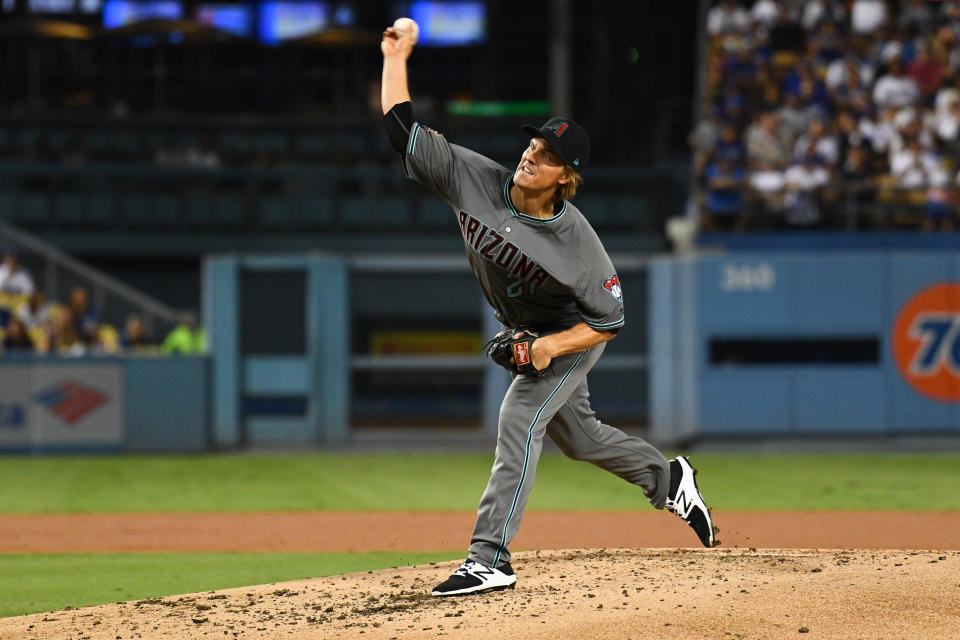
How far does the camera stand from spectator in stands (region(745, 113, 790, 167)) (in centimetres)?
1730

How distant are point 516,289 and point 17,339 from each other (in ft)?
34.1

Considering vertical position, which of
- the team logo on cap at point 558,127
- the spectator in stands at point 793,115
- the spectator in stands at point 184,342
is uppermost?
the spectator in stands at point 793,115

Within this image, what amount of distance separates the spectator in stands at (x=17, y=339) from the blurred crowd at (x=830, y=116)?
819cm

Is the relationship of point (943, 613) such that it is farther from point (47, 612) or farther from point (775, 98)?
point (775, 98)

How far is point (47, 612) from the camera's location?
552 cm

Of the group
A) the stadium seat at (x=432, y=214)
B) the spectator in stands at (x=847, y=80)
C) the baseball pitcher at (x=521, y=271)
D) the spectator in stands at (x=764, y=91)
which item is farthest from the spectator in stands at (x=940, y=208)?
the baseball pitcher at (x=521, y=271)

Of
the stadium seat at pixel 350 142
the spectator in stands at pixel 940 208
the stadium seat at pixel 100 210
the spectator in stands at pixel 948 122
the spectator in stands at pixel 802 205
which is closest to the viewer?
the spectator in stands at pixel 940 208

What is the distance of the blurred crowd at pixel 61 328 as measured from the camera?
14.4 metres

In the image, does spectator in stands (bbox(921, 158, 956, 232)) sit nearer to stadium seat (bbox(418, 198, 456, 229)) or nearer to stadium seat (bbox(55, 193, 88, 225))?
stadium seat (bbox(418, 198, 456, 229))

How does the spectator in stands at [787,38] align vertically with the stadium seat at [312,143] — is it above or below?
above

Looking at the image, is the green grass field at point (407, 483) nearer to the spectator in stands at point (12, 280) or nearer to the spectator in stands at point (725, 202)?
the spectator in stands at point (12, 280)

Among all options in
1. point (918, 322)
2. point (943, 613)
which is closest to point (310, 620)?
point (943, 613)

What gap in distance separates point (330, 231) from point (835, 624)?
1608 cm

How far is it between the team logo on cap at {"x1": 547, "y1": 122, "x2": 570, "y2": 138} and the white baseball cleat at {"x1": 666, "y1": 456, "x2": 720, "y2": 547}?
73.0 inches
